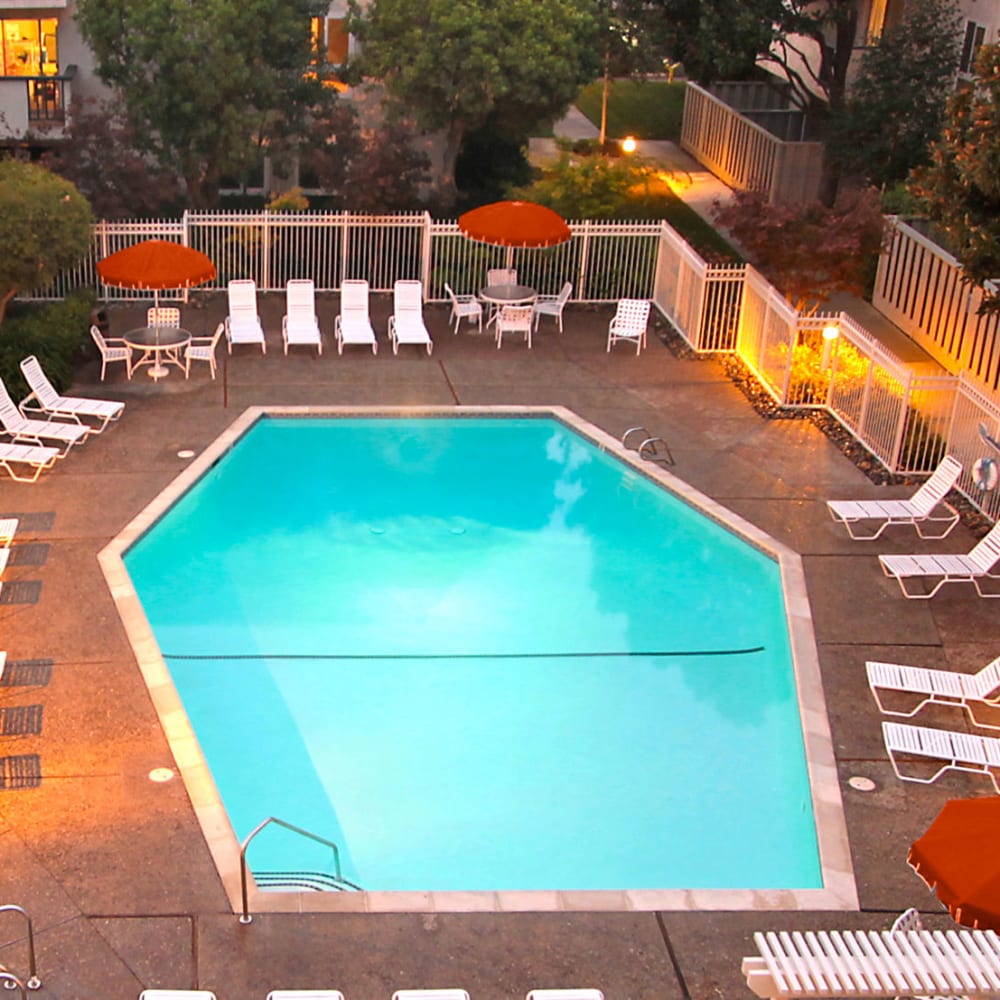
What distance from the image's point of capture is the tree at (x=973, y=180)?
55.7 feet

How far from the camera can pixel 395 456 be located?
2109 centimetres

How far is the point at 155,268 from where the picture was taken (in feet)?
70.8

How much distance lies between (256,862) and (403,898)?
5.48 feet

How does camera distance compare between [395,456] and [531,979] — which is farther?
[395,456]

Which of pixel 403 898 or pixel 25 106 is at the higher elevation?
pixel 25 106

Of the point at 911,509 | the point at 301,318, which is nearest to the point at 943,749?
the point at 911,509

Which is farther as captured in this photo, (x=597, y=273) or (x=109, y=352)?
(x=597, y=273)

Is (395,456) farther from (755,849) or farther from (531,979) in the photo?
(531,979)

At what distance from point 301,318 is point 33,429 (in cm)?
559

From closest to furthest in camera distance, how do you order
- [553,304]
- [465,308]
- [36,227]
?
[36,227], [465,308], [553,304]

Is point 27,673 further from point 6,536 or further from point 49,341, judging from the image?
point 49,341

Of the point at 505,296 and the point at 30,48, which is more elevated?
the point at 30,48

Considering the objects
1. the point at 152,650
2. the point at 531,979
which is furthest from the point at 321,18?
the point at 531,979

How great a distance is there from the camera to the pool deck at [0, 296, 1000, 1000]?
11.0m
